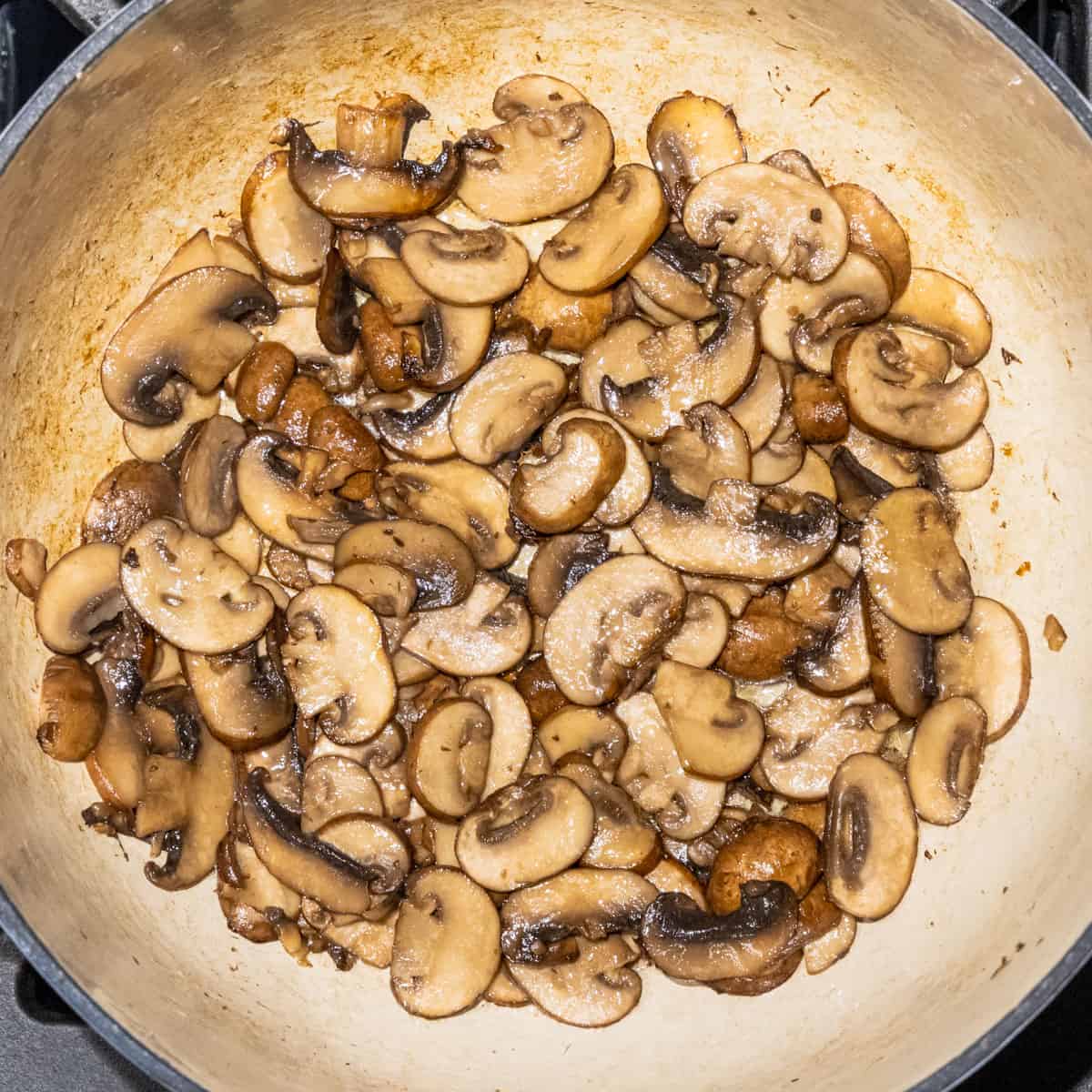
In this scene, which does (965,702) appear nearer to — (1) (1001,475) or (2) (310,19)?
(1) (1001,475)

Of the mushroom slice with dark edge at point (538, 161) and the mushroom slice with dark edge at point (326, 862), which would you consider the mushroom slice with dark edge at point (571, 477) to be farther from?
the mushroom slice with dark edge at point (326, 862)

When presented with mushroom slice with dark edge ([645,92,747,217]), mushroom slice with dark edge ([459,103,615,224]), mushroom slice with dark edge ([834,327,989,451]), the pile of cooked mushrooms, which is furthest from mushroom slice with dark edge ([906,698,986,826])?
mushroom slice with dark edge ([459,103,615,224])

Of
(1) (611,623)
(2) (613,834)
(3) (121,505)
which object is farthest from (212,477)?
(2) (613,834)

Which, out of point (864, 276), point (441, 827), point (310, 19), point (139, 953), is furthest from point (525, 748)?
point (310, 19)

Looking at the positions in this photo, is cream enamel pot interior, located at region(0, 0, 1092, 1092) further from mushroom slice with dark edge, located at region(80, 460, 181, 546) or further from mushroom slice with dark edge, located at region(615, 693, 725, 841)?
mushroom slice with dark edge, located at region(615, 693, 725, 841)

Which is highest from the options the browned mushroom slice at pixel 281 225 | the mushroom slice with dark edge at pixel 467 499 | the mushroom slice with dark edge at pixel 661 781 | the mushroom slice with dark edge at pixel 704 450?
the mushroom slice with dark edge at pixel 704 450

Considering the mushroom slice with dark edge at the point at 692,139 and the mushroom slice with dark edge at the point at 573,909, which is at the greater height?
the mushroom slice with dark edge at the point at 692,139

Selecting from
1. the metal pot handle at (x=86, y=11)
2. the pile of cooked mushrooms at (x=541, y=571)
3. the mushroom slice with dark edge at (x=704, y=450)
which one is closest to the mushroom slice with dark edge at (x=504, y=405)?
the pile of cooked mushrooms at (x=541, y=571)

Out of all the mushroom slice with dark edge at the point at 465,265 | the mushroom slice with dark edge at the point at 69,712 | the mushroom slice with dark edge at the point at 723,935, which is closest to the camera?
the mushroom slice with dark edge at the point at 723,935
